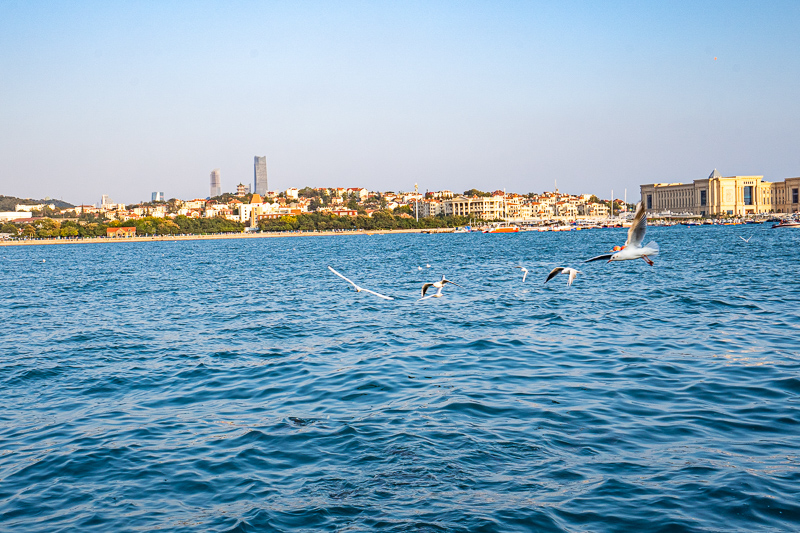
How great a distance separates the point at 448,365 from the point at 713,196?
622ft

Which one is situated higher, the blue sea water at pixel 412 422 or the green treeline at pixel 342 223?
the green treeline at pixel 342 223

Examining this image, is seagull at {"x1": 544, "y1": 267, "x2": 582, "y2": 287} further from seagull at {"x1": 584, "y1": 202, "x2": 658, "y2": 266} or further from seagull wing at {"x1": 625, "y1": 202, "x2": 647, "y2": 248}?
Result: seagull wing at {"x1": 625, "y1": 202, "x2": 647, "y2": 248}

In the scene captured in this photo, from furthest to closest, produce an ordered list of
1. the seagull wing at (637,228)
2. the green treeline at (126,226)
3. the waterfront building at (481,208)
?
the waterfront building at (481,208) → the green treeline at (126,226) → the seagull wing at (637,228)

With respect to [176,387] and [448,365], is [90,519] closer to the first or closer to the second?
[176,387]

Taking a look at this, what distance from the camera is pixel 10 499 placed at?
22.5 feet

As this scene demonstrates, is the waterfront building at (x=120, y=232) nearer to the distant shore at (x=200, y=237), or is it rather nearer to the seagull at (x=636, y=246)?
the distant shore at (x=200, y=237)

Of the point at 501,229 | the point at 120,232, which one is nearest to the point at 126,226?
Answer: the point at 120,232

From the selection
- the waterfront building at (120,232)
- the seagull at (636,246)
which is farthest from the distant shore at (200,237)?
the seagull at (636,246)

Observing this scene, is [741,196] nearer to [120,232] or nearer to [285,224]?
[285,224]

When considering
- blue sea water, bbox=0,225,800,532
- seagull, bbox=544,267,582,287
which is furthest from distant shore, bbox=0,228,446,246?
seagull, bbox=544,267,582,287

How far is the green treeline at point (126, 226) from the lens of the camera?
132 m

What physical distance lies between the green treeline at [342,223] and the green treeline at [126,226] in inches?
431

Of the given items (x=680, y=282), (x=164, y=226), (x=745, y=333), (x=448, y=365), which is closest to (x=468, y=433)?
(x=448, y=365)

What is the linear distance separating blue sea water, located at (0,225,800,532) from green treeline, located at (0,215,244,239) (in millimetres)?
127475
